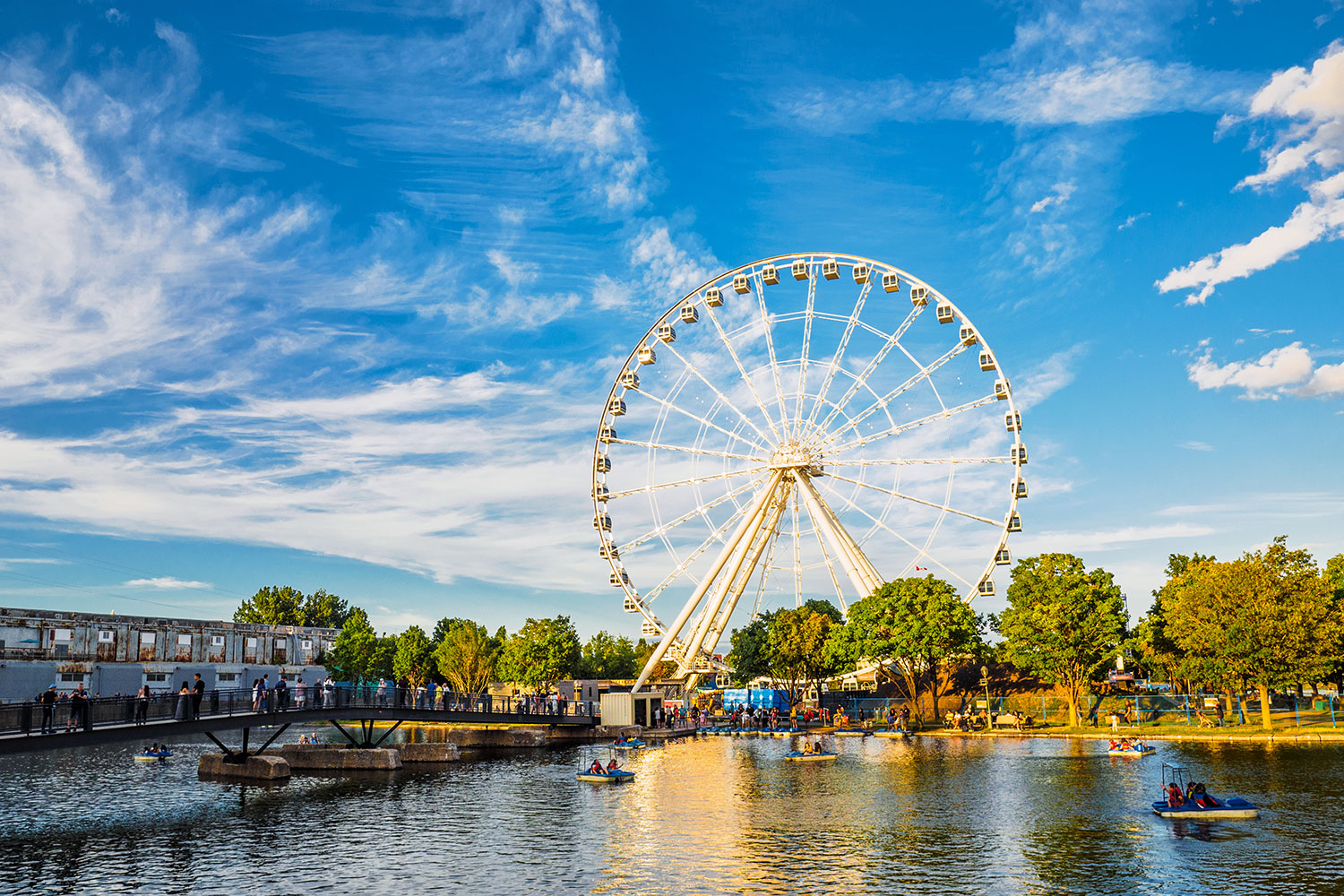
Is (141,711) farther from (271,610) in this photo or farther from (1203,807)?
(271,610)

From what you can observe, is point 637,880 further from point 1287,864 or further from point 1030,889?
point 1287,864

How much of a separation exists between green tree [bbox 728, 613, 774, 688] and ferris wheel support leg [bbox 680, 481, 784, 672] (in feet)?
80.4

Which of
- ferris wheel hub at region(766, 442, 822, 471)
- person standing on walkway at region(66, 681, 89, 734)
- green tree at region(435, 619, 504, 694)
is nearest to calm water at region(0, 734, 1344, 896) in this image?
person standing on walkway at region(66, 681, 89, 734)

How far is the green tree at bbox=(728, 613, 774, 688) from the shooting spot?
394 feet

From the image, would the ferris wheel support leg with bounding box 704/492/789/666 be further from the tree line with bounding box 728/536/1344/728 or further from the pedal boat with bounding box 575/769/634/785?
the pedal boat with bounding box 575/769/634/785

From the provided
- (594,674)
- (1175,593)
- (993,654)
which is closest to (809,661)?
(993,654)

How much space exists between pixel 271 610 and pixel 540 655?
84324 millimetres

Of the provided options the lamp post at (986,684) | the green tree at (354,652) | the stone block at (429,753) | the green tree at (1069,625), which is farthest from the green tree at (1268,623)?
the green tree at (354,652)

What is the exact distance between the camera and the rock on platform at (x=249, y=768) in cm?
5584

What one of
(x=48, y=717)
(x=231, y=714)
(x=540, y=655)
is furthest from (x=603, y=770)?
(x=540, y=655)

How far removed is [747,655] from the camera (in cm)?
12200

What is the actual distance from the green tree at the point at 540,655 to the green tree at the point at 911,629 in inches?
2239

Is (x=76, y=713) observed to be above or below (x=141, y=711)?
above

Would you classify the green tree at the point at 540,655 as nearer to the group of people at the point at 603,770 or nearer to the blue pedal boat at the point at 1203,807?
the group of people at the point at 603,770
